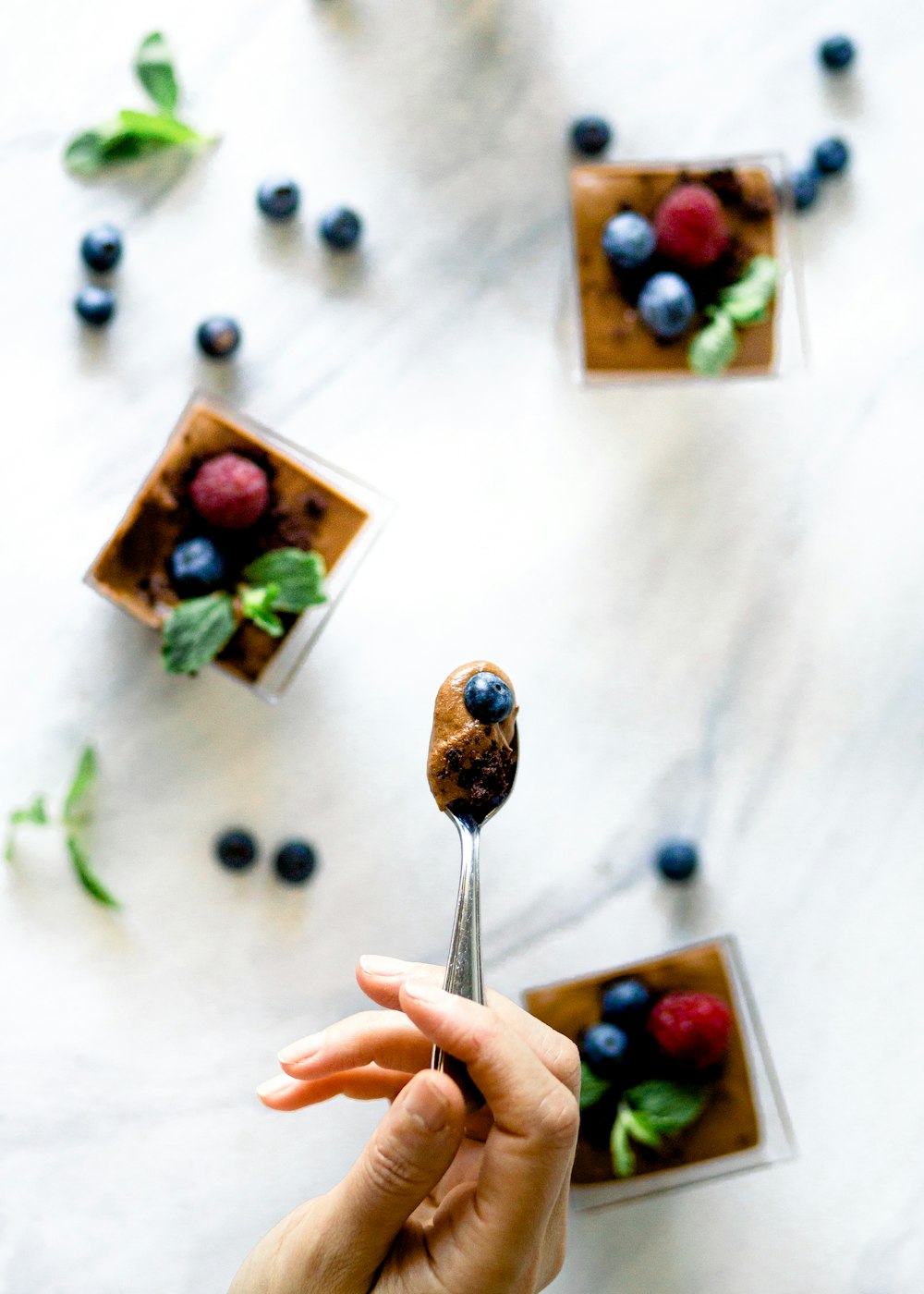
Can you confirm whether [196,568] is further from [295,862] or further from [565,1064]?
[565,1064]

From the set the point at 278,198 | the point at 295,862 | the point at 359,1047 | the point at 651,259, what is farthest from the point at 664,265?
the point at 359,1047

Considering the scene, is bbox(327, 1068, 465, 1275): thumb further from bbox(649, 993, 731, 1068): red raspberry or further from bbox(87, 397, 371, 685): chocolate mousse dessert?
bbox(87, 397, 371, 685): chocolate mousse dessert

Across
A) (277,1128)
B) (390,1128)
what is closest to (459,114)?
(390,1128)

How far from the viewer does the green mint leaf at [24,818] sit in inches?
69.1

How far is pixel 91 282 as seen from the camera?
1815 millimetres

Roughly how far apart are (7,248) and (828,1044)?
182 centimetres

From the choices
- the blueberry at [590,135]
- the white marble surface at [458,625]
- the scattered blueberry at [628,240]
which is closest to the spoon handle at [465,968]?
the white marble surface at [458,625]

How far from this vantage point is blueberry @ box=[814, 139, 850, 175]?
1849mm

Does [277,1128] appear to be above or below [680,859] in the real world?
below

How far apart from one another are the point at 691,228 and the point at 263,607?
0.83 meters

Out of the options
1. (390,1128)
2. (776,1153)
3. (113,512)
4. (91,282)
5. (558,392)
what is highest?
(91,282)

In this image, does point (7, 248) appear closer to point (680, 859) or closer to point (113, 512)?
point (113, 512)

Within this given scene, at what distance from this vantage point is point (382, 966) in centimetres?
131

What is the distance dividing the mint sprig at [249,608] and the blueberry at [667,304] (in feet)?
2.01
